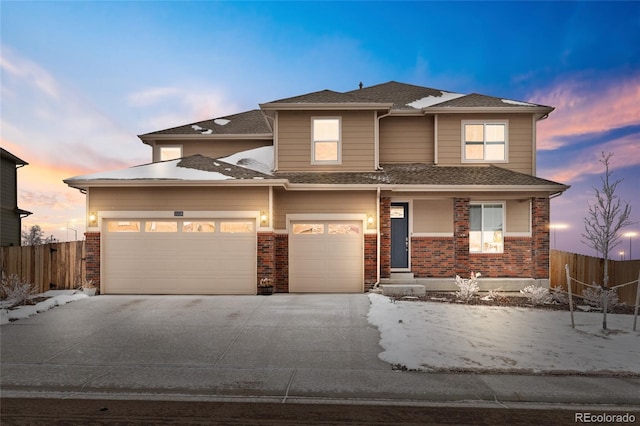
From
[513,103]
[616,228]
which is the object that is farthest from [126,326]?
[513,103]

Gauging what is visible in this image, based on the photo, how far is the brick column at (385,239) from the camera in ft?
47.5

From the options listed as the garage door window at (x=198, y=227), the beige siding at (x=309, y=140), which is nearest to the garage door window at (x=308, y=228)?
the beige siding at (x=309, y=140)

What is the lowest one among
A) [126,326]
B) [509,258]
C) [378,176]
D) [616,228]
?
[126,326]

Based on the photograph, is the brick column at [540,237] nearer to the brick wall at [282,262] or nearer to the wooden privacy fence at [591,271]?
the wooden privacy fence at [591,271]

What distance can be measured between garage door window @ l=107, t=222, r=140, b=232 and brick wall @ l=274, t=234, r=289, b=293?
4.64m

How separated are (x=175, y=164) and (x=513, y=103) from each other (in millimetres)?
13549

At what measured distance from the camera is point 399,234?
15.9 meters

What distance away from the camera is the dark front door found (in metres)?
15.8

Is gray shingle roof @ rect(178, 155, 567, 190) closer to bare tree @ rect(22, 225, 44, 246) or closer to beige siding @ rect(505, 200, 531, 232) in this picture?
beige siding @ rect(505, 200, 531, 232)

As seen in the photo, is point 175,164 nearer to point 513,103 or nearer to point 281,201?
point 281,201

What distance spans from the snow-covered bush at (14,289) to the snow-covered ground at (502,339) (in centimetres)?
986

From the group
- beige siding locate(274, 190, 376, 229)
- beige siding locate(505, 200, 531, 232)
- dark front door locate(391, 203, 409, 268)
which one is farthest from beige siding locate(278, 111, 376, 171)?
beige siding locate(505, 200, 531, 232)

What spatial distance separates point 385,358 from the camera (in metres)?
7.13

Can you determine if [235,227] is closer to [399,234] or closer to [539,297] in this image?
[399,234]
